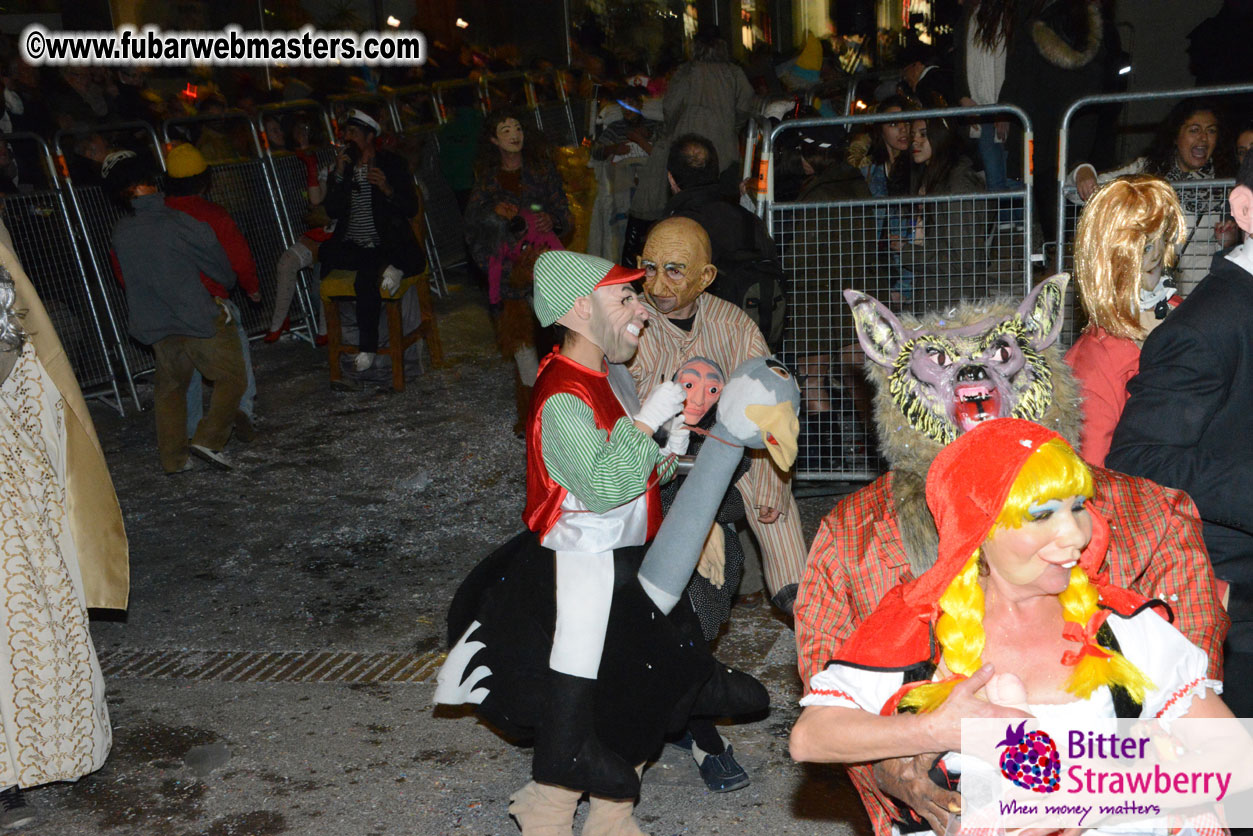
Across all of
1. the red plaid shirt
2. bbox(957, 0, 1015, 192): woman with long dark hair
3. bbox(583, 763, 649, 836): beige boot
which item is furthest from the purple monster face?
bbox(957, 0, 1015, 192): woman with long dark hair

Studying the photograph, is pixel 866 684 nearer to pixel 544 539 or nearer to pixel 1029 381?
pixel 1029 381

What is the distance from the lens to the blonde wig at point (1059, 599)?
199 cm

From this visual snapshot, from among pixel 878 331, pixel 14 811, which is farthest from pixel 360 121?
pixel 878 331

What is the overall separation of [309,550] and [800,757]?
490cm

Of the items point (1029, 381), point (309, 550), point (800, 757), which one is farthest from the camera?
point (309, 550)

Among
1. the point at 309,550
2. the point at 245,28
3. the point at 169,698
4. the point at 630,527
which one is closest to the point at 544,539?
the point at 630,527

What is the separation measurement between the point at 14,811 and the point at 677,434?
8.76 ft

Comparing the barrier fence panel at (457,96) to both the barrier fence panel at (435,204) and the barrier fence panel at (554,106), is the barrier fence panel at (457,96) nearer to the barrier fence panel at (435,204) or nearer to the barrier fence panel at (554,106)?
the barrier fence panel at (435,204)

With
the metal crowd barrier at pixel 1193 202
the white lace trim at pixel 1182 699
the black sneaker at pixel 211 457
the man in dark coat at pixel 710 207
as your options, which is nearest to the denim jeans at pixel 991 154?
the metal crowd barrier at pixel 1193 202

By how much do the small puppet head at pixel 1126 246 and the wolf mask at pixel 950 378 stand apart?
778 millimetres

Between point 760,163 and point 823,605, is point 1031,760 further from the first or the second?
point 760,163

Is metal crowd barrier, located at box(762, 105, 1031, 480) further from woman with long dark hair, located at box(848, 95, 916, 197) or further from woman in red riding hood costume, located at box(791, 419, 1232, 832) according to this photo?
woman in red riding hood costume, located at box(791, 419, 1232, 832)

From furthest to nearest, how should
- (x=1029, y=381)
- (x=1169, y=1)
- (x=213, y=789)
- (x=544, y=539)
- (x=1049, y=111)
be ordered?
1. (x=1169, y=1)
2. (x=1049, y=111)
3. (x=213, y=789)
4. (x=544, y=539)
5. (x=1029, y=381)

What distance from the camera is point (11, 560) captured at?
3926mm
